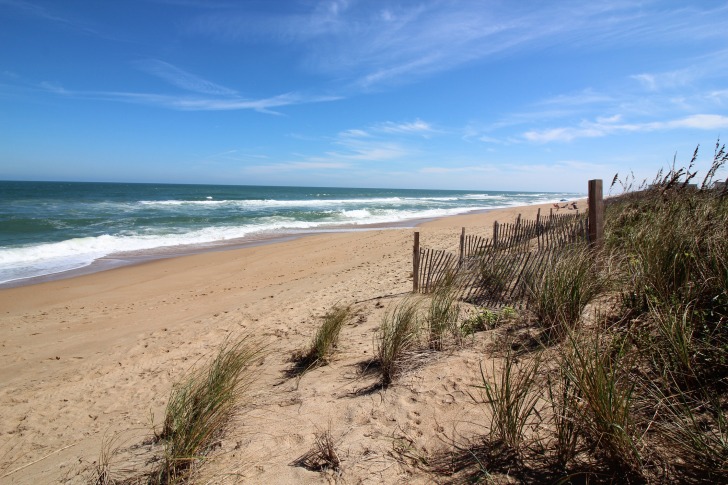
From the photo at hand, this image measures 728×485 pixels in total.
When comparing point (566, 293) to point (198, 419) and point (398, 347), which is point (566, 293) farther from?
point (198, 419)

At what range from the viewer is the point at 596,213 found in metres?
4.72

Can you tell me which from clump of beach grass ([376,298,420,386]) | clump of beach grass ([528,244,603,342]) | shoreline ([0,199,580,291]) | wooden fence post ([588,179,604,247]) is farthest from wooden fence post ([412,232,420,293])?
shoreline ([0,199,580,291])

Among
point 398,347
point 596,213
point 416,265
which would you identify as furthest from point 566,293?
point 416,265

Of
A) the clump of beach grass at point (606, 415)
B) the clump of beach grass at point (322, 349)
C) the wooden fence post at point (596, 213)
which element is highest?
the wooden fence post at point (596, 213)

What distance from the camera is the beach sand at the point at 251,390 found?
105 inches

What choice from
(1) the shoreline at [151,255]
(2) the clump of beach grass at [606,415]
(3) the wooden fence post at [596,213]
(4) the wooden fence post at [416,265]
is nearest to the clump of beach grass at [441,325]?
(2) the clump of beach grass at [606,415]

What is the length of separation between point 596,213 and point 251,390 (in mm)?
4301

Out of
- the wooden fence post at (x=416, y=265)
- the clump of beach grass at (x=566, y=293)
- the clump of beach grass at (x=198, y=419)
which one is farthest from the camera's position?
the wooden fence post at (x=416, y=265)

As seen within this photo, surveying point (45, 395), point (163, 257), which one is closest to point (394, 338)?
point (45, 395)

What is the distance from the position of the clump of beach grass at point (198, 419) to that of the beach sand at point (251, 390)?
12 cm

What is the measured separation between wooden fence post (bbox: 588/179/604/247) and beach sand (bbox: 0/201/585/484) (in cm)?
201

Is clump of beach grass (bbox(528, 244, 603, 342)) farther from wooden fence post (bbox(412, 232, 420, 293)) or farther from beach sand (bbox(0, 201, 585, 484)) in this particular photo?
wooden fence post (bbox(412, 232, 420, 293))

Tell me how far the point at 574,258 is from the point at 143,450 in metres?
4.06

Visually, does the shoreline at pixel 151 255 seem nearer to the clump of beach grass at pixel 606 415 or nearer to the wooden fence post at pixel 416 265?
the wooden fence post at pixel 416 265
